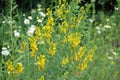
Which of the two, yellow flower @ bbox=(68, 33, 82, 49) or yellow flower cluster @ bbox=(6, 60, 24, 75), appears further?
yellow flower @ bbox=(68, 33, 82, 49)

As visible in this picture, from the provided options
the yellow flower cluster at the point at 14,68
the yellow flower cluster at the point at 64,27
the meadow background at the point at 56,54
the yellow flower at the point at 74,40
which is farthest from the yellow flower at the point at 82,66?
the yellow flower cluster at the point at 14,68

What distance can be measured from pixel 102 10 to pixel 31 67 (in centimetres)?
395

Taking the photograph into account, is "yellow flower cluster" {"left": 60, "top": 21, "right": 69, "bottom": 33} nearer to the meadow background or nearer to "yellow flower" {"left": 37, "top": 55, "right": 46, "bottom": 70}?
the meadow background

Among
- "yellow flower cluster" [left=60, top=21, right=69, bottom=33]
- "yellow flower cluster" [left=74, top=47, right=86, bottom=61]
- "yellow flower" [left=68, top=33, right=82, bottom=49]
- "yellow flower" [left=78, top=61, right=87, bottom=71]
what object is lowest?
"yellow flower" [left=78, top=61, right=87, bottom=71]

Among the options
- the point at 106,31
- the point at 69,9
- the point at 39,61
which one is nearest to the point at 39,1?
the point at 106,31

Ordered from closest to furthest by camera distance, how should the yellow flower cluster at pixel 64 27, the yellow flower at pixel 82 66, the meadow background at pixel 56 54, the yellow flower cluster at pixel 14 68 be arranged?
the yellow flower cluster at pixel 14 68
the meadow background at pixel 56 54
the yellow flower at pixel 82 66
the yellow flower cluster at pixel 64 27

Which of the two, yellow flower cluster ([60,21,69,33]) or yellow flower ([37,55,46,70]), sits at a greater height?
yellow flower cluster ([60,21,69,33])

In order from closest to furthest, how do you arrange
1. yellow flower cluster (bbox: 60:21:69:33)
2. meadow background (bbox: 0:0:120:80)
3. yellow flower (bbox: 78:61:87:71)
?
meadow background (bbox: 0:0:120:80) → yellow flower (bbox: 78:61:87:71) → yellow flower cluster (bbox: 60:21:69:33)

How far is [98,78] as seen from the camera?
413 centimetres

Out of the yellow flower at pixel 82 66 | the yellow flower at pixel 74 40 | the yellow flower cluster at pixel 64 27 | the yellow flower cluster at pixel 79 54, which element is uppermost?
the yellow flower cluster at pixel 64 27

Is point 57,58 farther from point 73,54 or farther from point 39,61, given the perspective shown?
point 39,61

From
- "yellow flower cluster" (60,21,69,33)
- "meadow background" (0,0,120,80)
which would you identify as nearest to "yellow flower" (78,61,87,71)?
"meadow background" (0,0,120,80)

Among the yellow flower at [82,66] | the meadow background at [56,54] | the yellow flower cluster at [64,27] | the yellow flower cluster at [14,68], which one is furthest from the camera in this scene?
the yellow flower cluster at [64,27]

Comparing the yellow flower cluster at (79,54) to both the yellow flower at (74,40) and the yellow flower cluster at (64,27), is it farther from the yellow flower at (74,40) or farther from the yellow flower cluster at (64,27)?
the yellow flower cluster at (64,27)
